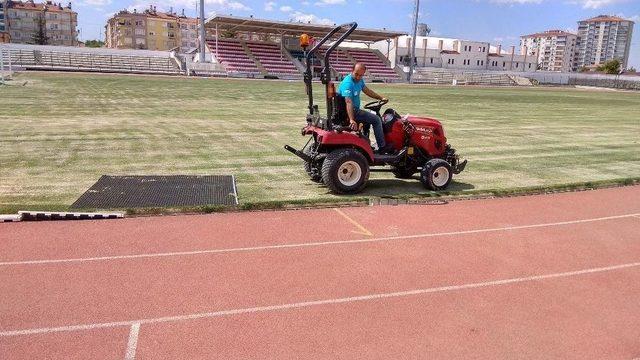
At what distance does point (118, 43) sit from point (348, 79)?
113 m

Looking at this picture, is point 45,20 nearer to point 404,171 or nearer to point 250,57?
point 250,57

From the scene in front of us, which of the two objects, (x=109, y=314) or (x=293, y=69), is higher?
(x=293, y=69)

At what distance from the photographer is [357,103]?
26.6 ft

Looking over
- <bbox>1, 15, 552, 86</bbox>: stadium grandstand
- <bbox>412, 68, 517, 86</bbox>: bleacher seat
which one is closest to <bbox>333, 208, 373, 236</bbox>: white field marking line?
<bbox>1, 15, 552, 86</bbox>: stadium grandstand

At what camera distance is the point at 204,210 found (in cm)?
727

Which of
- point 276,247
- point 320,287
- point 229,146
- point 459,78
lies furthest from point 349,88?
point 459,78

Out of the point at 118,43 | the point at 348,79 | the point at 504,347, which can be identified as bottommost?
the point at 504,347

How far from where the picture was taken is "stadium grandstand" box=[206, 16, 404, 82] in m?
49.4

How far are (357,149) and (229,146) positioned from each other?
482 cm

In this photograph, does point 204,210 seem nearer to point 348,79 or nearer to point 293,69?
point 348,79

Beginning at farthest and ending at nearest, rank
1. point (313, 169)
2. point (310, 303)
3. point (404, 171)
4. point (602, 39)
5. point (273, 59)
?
point (602, 39) → point (273, 59) → point (404, 171) → point (313, 169) → point (310, 303)

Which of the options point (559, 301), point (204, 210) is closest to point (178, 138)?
point (204, 210)

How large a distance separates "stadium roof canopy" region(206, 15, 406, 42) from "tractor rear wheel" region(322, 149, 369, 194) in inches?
1572

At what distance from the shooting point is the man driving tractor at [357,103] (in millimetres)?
7703
